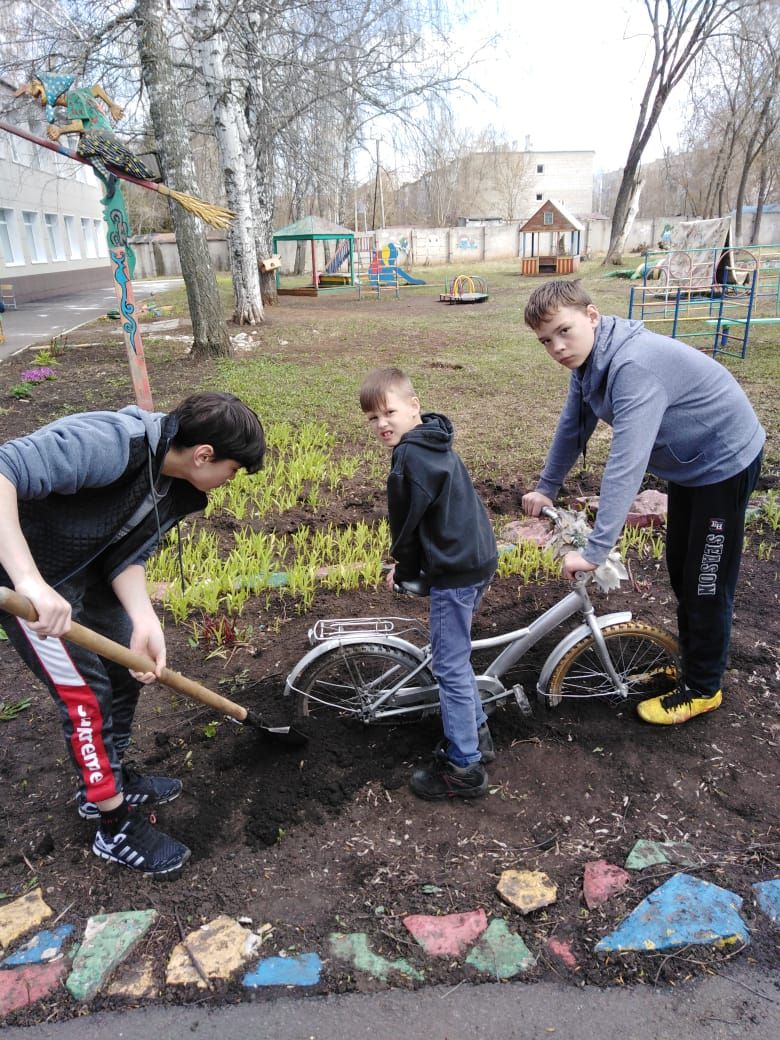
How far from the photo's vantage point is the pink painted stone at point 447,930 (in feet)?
6.16

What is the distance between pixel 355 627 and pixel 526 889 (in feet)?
4.49

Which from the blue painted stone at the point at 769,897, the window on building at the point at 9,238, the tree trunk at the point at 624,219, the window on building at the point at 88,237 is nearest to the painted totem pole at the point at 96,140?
the blue painted stone at the point at 769,897

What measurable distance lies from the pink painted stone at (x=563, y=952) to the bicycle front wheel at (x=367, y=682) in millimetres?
940

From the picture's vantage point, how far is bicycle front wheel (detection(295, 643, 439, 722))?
2609mm

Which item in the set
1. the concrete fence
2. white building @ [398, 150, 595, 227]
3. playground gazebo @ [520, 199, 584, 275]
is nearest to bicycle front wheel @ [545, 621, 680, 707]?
playground gazebo @ [520, 199, 584, 275]

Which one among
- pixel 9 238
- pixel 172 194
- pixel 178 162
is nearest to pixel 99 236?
pixel 9 238

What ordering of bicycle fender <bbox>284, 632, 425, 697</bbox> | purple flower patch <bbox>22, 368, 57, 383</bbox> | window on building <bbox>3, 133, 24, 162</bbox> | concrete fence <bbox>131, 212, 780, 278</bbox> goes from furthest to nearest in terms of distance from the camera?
concrete fence <bbox>131, 212, 780, 278</bbox> → window on building <bbox>3, 133, 24, 162</bbox> → purple flower patch <bbox>22, 368, 57, 383</bbox> → bicycle fender <bbox>284, 632, 425, 697</bbox>

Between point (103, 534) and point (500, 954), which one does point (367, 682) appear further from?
point (103, 534)

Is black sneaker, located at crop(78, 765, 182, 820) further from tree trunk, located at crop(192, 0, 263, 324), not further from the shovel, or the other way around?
tree trunk, located at crop(192, 0, 263, 324)

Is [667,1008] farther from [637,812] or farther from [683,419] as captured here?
[683,419]

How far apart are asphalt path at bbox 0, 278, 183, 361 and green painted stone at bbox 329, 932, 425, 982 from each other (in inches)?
451

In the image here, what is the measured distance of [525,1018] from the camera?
5.58 feet

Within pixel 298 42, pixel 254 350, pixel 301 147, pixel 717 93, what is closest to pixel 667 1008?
pixel 254 350

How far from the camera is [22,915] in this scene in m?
1.98
